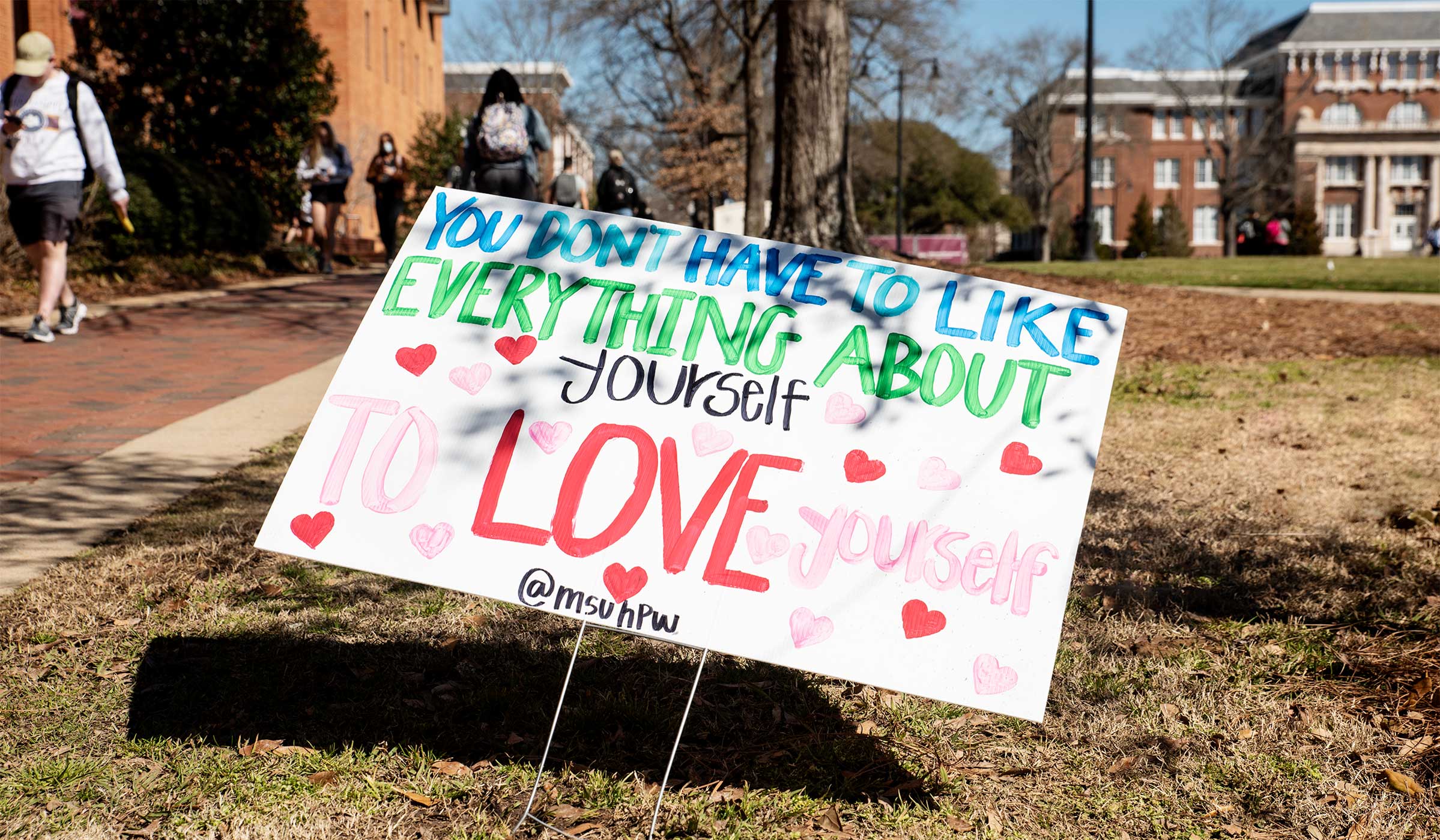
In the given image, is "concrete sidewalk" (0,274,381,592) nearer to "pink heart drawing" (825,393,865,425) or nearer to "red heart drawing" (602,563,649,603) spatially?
"red heart drawing" (602,563,649,603)

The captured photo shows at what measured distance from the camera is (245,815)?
93.0 inches

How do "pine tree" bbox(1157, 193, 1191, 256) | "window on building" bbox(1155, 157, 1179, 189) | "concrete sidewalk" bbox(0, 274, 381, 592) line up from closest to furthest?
"concrete sidewalk" bbox(0, 274, 381, 592)
"pine tree" bbox(1157, 193, 1191, 256)
"window on building" bbox(1155, 157, 1179, 189)

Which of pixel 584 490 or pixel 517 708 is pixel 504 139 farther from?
pixel 584 490

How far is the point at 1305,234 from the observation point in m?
57.8

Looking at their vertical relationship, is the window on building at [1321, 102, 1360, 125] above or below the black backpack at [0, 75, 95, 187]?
above

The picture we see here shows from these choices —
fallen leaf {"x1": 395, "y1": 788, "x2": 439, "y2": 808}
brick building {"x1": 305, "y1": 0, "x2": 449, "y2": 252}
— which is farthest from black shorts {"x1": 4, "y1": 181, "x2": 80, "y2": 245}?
brick building {"x1": 305, "y1": 0, "x2": 449, "y2": 252}

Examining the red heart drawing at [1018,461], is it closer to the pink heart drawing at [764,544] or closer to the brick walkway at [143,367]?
the pink heart drawing at [764,544]

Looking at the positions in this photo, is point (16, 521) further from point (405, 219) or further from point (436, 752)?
point (405, 219)

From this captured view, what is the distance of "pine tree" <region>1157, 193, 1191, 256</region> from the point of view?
60875 mm

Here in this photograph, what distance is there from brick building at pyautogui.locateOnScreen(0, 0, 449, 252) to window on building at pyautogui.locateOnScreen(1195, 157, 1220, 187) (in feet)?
162

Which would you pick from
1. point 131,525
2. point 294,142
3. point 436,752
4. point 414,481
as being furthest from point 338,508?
point 294,142

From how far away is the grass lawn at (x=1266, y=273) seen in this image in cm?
1681

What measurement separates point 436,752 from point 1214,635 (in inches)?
82.6

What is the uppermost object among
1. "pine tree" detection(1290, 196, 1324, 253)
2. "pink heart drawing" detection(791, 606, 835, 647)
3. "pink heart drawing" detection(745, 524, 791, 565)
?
"pine tree" detection(1290, 196, 1324, 253)
